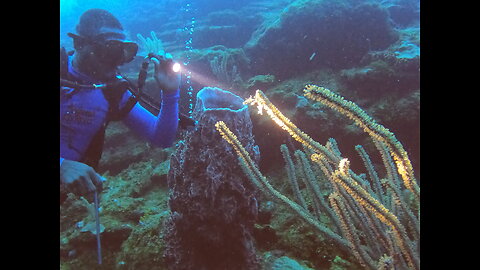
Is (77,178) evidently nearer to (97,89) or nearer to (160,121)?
(160,121)

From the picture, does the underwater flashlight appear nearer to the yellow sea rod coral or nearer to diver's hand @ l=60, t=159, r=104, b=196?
diver's hand @ l=60, t=159, r=104, b=196

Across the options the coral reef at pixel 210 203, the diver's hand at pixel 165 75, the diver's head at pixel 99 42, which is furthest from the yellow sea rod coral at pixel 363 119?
the diver's head at pixel 99 42

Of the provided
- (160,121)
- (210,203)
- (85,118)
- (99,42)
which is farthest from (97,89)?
(210,203)

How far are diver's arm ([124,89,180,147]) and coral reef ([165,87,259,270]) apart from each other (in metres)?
0.42

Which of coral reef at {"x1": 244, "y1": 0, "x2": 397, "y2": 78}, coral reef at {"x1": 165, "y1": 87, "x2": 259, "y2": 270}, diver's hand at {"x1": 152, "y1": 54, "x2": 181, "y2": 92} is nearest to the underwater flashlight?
diver's hand at {"x1": 152, "y1": 54, "x2": 181, "y2": 92}

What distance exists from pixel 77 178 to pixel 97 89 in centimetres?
135

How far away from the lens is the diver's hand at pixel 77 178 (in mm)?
1784

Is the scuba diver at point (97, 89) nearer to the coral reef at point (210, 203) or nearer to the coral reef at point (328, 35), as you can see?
the coral reef at point (210, 203)

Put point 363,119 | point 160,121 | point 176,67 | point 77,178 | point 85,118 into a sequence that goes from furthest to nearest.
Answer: point 160,121 < point 85,118 < point 176,67 < point 77,178 < point 363,119

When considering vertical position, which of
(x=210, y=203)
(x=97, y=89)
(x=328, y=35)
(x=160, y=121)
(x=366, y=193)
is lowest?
(x=366, y=193)

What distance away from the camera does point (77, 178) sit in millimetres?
1804

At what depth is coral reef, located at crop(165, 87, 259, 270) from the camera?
2.11 m
